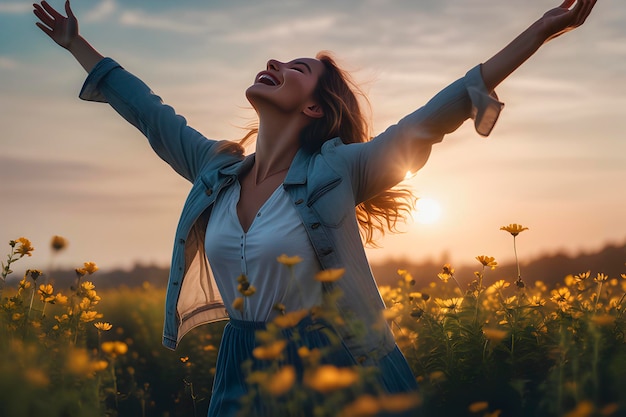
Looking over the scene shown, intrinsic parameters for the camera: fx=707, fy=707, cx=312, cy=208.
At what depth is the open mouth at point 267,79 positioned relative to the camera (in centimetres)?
341

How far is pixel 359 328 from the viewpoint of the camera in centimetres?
213

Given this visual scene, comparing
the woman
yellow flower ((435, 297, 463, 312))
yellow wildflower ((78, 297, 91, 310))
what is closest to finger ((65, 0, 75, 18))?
the woman

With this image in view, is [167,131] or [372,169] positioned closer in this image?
[372,169]

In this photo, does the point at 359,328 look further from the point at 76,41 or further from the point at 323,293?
the point at 76,41

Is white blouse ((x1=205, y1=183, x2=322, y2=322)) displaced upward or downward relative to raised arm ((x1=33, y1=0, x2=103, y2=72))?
downward

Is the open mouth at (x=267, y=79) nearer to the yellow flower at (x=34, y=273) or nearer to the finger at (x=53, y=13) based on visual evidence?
the finger at (x=53, y=13)

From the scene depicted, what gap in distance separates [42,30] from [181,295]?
175cm

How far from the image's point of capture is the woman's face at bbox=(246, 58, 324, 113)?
10.9 ft

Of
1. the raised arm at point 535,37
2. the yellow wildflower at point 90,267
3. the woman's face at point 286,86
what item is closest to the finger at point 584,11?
the raised arm at point 535,37

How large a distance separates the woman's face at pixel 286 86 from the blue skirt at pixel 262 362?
1.04 meters

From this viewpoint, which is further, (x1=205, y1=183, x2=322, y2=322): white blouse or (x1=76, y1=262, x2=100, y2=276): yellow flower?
(x1=76, y1=262, x2=100, y2=276): yellow flower

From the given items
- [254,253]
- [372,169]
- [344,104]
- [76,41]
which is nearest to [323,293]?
[254,253]

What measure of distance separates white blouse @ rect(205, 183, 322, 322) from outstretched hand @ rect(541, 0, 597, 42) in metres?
1.24

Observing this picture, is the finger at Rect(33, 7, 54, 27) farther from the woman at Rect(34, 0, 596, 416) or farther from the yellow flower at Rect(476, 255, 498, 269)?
the yellow flower at Rect(476, 255, 498, 269)
